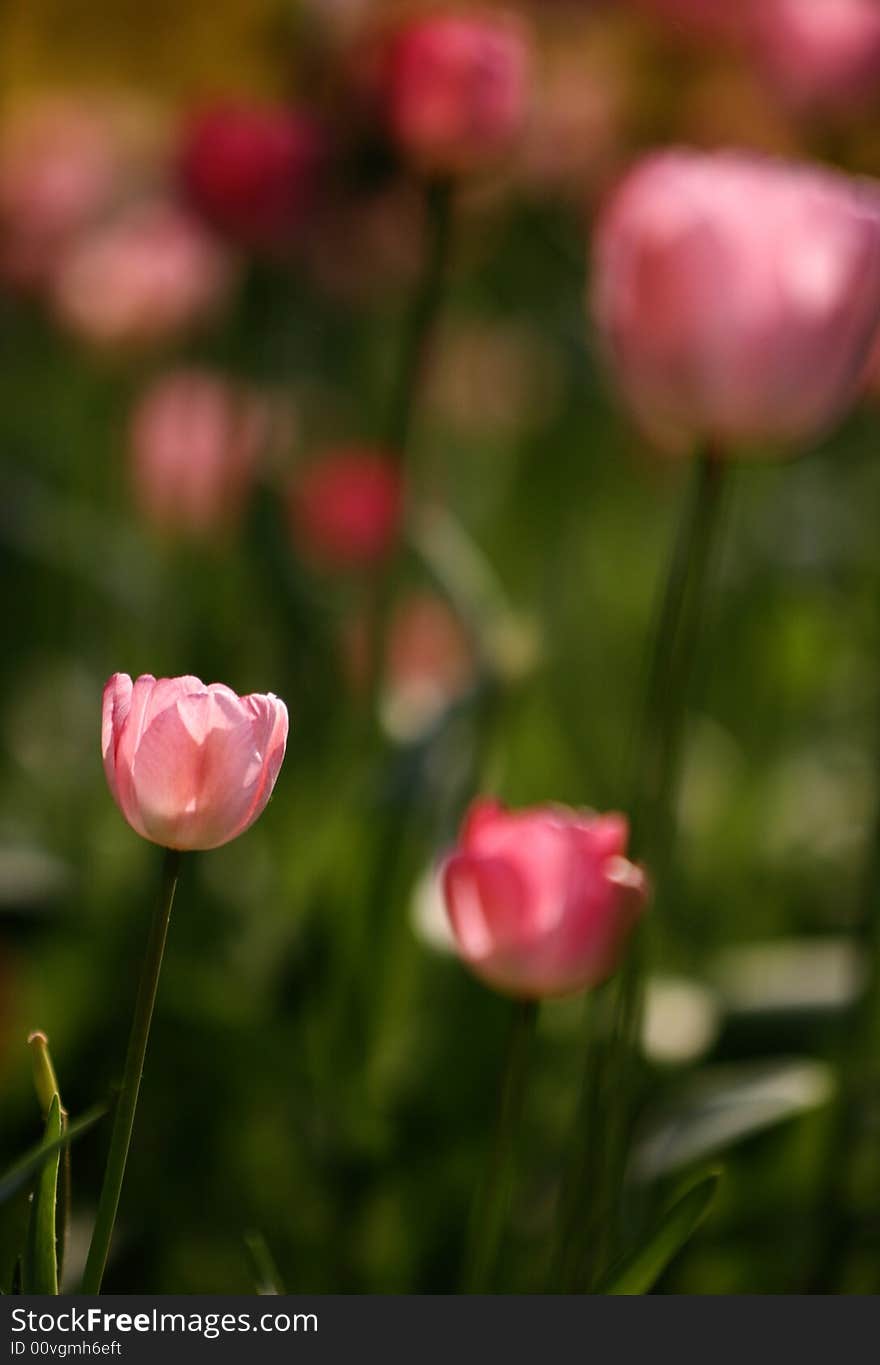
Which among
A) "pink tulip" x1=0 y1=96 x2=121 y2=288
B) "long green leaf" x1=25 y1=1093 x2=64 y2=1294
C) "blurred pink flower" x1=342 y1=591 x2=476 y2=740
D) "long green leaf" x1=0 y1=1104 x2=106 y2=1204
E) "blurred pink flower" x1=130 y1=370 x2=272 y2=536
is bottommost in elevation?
"blurred pink flower" x1=342 y1=591 x2=476 y2=740

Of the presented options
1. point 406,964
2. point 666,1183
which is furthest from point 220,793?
point 406,964

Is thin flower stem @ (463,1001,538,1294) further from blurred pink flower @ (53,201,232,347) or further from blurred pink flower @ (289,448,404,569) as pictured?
blurred pink flower @ (53,201,232,347)

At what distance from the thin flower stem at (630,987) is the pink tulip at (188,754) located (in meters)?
0.16

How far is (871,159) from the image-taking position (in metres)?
1.10

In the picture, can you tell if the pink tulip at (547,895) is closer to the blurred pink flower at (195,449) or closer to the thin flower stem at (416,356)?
the thin flower stem at (416,356)

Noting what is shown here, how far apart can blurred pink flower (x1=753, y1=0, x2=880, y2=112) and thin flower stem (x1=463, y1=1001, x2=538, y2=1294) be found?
0.75 meters

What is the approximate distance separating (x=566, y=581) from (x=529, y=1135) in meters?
0.58

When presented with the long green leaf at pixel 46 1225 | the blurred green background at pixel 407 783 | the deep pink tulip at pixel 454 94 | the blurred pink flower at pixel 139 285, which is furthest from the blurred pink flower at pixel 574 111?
the long green leaf at pixel 46 1225

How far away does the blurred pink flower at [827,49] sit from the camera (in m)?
0.98

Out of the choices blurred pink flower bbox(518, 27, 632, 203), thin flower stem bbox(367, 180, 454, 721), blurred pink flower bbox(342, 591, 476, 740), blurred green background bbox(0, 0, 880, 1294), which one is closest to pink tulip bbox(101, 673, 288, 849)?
blurred green background bbox(0, 0, 880, 1294)

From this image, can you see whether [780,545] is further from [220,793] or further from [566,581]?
[220,793]

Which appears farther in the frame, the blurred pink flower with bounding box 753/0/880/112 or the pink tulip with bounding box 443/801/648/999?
the blurred pink flower with bounding box 753/0/880/112

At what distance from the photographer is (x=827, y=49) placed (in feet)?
3.31

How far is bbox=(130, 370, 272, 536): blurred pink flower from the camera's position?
→ 1112 millimetres
